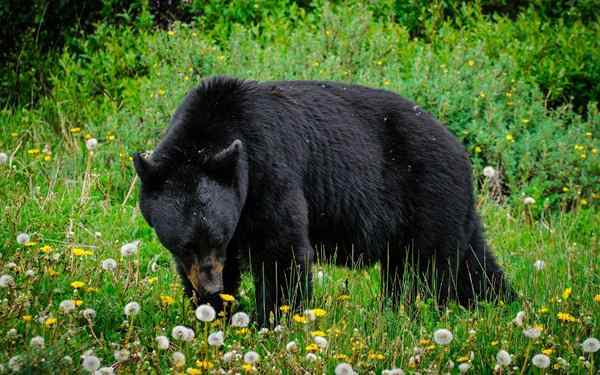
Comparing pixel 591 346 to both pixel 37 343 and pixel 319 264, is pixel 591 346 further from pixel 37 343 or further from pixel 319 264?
pixel 37 343

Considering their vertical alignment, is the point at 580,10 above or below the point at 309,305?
above

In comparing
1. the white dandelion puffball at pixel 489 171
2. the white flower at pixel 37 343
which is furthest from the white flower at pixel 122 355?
the white dandelion puffball at pixel 489 171

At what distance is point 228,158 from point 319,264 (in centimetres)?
141

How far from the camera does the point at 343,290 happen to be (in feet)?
15.8

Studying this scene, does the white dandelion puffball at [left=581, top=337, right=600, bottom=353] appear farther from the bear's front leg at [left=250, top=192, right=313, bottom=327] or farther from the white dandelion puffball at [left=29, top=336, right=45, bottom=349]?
the white dandelion puffball at [left=29, top=336, right=45, bottom=349]

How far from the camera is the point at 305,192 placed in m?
4.98

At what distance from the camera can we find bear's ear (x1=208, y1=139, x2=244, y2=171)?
422 centimetres

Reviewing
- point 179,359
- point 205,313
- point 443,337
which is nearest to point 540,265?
point 443,337

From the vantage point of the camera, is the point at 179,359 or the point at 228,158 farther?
the point at 228,158

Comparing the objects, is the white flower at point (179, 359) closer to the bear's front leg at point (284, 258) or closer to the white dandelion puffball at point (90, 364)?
the white dandelion puffball at point (90, 364)

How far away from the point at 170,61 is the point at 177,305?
482 cm

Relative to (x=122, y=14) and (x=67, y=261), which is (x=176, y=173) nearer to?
(x=67, y=261)

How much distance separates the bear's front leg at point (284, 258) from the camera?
4.58 m

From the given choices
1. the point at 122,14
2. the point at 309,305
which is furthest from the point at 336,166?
the point at 122,14
